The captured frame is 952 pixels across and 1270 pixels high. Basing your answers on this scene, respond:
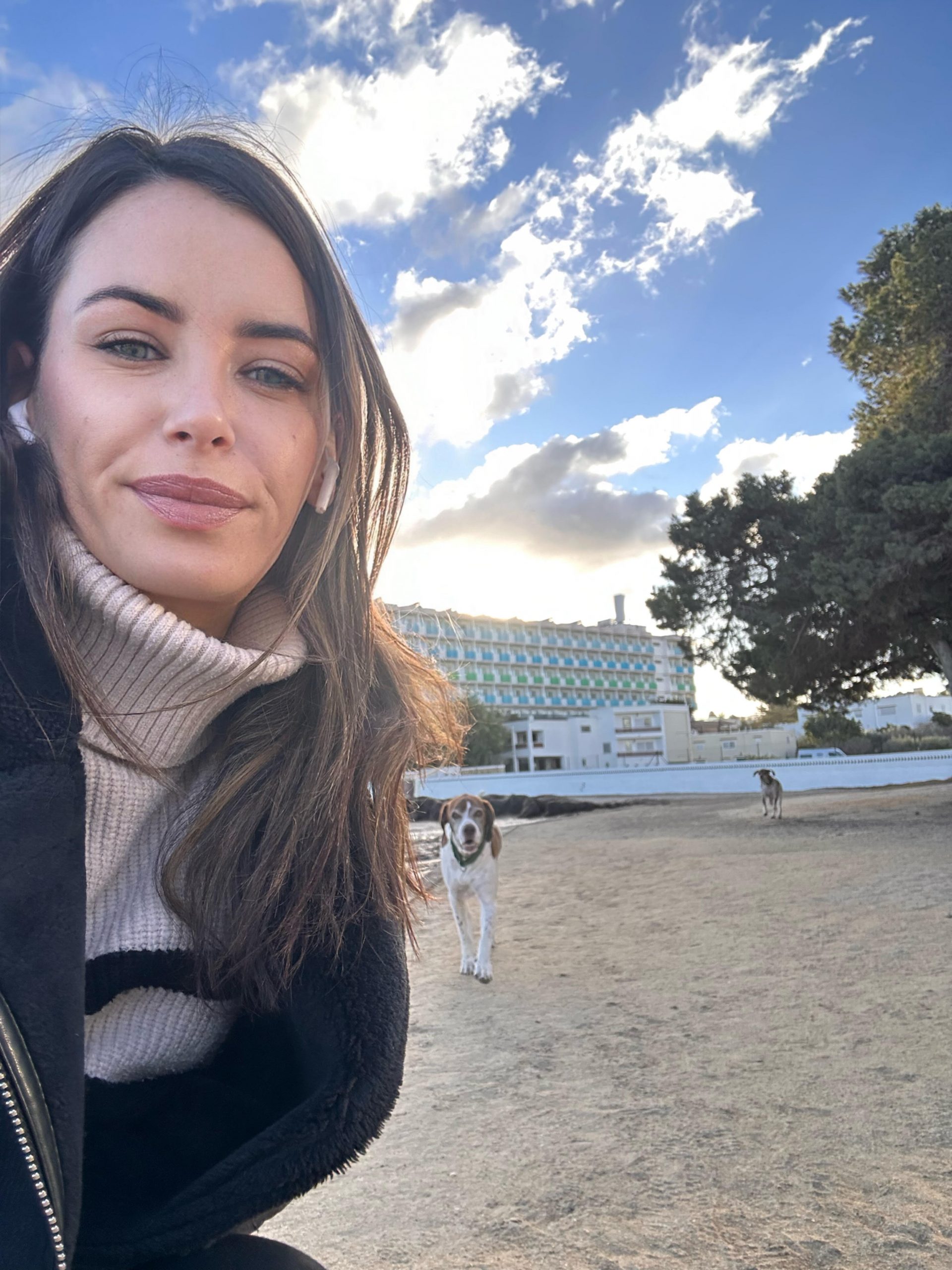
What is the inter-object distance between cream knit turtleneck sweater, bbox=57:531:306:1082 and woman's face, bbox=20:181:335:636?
0.18 ft

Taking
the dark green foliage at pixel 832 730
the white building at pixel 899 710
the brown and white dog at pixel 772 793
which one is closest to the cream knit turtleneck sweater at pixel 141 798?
the brown and white dog at pixel 772 793

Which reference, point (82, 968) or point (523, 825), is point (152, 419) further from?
point (523, 825)

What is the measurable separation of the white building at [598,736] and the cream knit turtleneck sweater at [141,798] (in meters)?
63.5

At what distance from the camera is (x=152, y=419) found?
974 mm

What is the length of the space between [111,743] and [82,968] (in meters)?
0.26

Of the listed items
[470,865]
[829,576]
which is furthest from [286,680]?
[829,576]

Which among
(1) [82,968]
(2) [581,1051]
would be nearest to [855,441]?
(2) [581,1051]

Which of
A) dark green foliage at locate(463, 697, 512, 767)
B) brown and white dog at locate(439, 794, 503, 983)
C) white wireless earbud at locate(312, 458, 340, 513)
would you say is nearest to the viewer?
white wireless earbud at locate(312, 458, 340, 513)

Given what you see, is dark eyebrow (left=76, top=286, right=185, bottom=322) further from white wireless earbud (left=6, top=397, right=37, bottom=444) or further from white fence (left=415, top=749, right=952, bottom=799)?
white fence (left=415, top=749, right=952, bottom=799)

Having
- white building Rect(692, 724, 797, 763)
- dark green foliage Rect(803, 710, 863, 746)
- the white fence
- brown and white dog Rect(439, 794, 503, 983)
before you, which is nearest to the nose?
brown and white dog Rect(439, 794, 503, 983)

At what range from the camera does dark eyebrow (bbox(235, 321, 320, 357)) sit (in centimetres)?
108

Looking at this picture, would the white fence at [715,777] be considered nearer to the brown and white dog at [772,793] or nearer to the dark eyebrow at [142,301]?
the brown and white dog at [772,793]

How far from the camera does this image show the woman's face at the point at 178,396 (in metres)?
0.97

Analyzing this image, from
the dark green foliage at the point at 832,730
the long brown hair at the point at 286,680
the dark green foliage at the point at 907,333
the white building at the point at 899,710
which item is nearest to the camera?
the long brown hair at the point at 286,680
